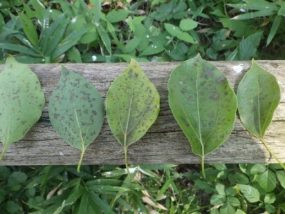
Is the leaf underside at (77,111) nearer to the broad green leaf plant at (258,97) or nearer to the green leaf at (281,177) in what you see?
the broad green leaf plant at (258,97)

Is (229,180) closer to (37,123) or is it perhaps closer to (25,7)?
(37,123)

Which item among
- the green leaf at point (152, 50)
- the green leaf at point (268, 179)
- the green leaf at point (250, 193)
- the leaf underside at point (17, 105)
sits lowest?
the green leaf at point (250, 193)

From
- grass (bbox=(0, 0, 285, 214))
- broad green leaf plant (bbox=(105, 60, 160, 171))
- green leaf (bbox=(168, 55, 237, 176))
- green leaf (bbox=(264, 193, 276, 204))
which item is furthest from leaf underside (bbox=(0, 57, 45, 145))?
green leaf (bbox=(264, 193, 276, 204))

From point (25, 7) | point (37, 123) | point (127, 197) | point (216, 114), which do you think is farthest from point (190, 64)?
point (25, 7)

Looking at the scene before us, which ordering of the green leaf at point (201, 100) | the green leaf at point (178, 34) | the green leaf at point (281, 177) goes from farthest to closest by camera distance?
the green leaf at point (178, 34) → the green leaf at point (281, 177) → the green leaf at point (201, 100)

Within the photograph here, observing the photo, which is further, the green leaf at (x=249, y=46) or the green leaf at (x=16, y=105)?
the green leaf at (x=249, y=46)

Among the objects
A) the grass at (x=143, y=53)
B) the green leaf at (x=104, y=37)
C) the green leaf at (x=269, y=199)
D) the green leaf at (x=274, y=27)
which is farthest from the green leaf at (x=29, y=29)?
the green leaf at (x=269, y=199)

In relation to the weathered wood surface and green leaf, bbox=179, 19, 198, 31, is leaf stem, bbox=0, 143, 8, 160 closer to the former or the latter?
the weathered wood surface
